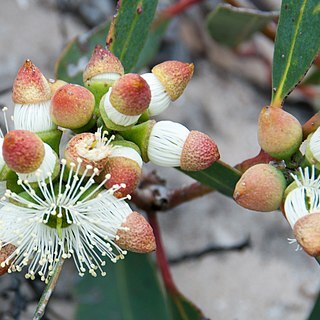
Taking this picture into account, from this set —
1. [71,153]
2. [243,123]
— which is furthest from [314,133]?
[243,123]

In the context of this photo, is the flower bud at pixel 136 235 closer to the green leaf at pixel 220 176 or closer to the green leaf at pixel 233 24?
the green leaf at pixel 220 176

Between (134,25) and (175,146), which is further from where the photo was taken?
(134,25)

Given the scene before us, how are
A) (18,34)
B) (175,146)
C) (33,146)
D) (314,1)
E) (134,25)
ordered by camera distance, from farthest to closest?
1. (18,34)
2. (134,25)
3. (314,1)
4. (175,146)
5. (33,146)

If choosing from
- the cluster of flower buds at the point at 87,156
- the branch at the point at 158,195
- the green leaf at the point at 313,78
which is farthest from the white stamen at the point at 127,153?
the green leaf at the point at 313,78

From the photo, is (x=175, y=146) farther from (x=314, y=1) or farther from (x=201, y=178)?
(x=314, y=1)

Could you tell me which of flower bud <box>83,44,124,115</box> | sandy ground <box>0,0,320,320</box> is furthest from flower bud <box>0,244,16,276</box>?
sandy ground <box>0,0,320,320</box>

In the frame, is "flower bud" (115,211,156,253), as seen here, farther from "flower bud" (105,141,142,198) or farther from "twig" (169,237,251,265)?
"twig" (169,237,251,265)

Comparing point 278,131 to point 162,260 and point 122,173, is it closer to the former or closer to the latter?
point 122,173
